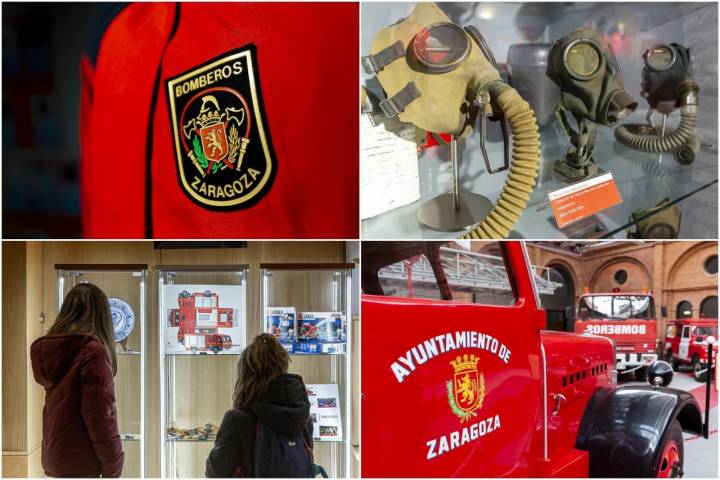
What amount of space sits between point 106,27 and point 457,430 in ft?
6.82

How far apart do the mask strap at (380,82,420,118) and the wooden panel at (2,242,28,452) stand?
1601 millimetres

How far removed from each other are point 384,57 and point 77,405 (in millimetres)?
1811

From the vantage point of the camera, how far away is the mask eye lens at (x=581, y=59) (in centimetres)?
263

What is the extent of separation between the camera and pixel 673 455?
2809mm

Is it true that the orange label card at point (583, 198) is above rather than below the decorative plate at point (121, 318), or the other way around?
above

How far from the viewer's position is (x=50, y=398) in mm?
2695

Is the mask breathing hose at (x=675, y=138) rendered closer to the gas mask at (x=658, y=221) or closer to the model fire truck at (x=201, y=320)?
the gas mask at (x=658, y=221)

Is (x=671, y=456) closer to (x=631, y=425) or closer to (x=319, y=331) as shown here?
(x=631, y=425)

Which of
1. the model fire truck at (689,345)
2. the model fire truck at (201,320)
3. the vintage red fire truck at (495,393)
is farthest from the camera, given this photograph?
the model fire truck at (201,320)

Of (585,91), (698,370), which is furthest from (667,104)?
(698,370)

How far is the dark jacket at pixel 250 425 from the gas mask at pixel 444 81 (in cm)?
117

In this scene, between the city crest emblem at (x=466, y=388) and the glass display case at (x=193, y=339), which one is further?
the glass display case at (x=193, y=339)

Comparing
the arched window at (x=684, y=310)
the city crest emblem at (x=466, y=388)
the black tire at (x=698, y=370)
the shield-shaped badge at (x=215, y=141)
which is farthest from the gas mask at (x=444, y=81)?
the black tire at (x=698, y=370)

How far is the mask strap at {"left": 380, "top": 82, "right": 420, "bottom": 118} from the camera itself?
262cm
